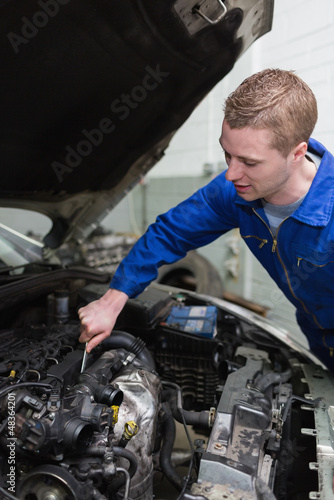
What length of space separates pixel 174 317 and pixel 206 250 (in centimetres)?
301

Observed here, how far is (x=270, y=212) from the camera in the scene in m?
1.42

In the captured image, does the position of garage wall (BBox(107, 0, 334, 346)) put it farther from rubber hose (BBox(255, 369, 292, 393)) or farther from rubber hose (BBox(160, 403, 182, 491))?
rubber hose (BBox(160, 403, 182, 491))

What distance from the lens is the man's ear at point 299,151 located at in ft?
3.83

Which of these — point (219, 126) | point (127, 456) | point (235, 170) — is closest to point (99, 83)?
point (235, 170)

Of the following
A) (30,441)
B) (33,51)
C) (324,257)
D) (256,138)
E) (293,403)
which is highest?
(33,51)

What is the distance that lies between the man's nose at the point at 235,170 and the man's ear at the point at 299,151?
0.16 meters

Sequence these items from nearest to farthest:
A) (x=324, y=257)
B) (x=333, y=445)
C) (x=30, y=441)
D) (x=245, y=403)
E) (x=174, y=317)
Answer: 1. (x=30, y=441)
2. (x=333, y=445)
3. (x=245, y=403)
4. (x=324, y=257)
5. (x=174, y=317)

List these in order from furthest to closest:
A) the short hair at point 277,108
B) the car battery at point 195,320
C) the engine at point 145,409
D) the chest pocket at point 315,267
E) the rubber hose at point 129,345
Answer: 1. the car battery at point 195,320
2. the rubber hose at point 129,345
3. the chest pocket at point 315,267
4. the short hair at point 277,108
5. the engine at point 145,409

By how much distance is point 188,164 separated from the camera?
4828mm

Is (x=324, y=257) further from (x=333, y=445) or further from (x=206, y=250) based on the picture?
(x=206, y=250)

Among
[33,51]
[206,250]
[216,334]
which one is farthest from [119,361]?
[206,250]

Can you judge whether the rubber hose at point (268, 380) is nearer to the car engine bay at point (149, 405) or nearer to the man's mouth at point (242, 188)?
the car engine bay at point (149, 405)

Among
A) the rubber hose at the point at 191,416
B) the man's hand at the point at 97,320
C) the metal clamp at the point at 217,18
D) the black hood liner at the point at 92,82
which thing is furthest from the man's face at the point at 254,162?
the rubber hose at the point at 191,416

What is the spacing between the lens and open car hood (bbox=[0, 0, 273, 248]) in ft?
4.01
